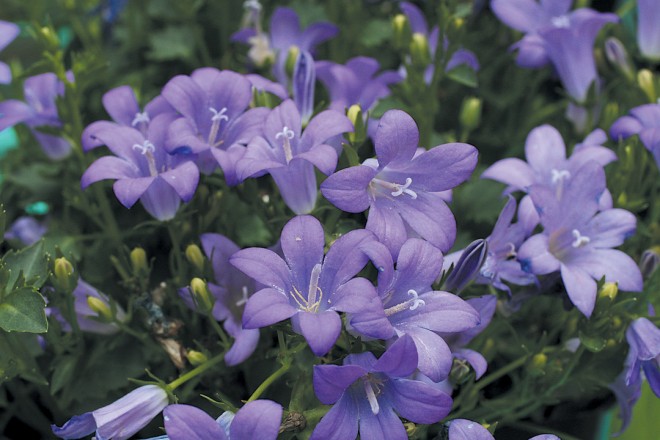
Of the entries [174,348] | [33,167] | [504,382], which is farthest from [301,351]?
[33,167]

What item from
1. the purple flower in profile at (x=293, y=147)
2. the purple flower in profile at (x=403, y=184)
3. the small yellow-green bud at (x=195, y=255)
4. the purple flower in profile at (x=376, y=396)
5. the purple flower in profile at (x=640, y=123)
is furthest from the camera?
the purple flower in profile at (x=640, y=123)

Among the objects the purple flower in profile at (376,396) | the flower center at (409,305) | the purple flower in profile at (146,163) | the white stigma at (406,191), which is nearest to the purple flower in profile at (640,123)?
the white stigma at (406,191)

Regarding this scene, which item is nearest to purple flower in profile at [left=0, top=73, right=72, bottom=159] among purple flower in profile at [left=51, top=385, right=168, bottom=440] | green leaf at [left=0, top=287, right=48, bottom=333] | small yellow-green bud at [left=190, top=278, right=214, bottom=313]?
green leaf at [left=0, top=287, right=48, bottom=333]

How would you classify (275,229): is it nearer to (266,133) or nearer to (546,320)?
(266,133)

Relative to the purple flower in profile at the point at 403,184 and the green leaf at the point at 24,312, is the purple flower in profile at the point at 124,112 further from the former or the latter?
the purple flower in profile at the point at 403,184

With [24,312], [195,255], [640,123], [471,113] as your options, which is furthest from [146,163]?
[640,123]

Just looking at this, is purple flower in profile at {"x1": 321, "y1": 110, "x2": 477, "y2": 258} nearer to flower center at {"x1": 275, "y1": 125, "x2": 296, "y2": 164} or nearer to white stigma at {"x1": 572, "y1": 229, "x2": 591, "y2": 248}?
flower center at {"x1": 275, "y1": 125, "x2": 296, "y2": 164}
